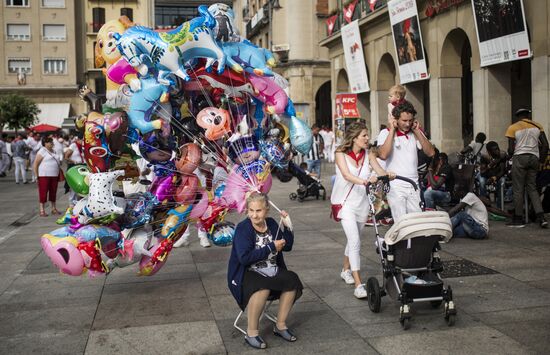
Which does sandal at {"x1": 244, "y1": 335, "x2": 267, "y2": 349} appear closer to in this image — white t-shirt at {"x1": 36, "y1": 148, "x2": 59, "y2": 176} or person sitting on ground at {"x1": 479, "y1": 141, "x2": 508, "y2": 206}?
person sitting on ground at {"x1": 479, "y1": 141, "x2": 508, "y2": 206}

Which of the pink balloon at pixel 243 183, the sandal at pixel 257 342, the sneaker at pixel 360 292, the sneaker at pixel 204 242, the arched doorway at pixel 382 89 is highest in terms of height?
the arched doorway at pixel 382 89

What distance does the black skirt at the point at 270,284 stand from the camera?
18.9 ft

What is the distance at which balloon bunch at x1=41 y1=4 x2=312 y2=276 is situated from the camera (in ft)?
23.9

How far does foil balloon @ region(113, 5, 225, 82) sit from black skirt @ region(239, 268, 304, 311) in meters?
2.54

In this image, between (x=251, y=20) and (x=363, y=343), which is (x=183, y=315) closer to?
(x=363, y=343)

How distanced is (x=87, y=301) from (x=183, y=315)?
1349mm

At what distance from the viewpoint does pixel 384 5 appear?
26.6 meters

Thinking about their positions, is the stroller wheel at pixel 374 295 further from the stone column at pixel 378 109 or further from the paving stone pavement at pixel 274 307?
the stone column at pixel 378 109

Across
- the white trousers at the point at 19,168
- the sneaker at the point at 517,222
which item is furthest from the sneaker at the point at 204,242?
the white trousers at the point at 19,168

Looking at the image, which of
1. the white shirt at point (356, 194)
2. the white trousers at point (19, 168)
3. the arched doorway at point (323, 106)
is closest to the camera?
the white shirt at point (356, 194)

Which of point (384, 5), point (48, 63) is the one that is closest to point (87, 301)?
point (384, 5)

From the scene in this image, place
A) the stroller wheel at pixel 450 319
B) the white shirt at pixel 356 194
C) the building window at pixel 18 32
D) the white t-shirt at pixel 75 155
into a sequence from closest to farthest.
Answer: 1. the stroller wheel at pixel 450 319
2. the white shirt at pixel 356 194
3. the white t-shirt at pixel 75 155
4. the building window at pixel 18 32

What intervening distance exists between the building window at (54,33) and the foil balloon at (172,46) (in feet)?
201

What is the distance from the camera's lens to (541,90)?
17.3 meters
